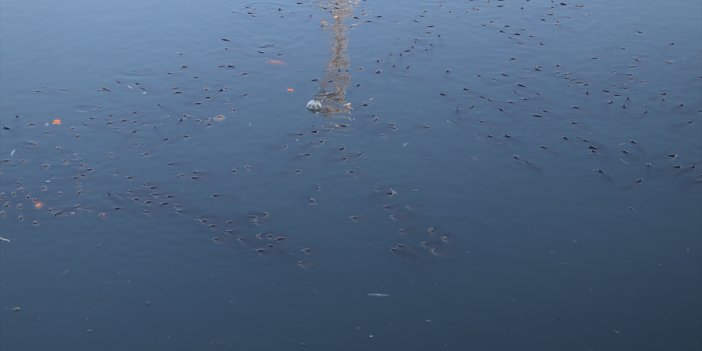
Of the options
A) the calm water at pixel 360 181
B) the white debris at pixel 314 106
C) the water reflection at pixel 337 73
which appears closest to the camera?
the calm water at pixel 360 181

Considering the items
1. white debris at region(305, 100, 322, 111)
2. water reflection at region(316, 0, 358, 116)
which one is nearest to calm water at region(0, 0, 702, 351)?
water reflection at region(316, 0, 358, 116)

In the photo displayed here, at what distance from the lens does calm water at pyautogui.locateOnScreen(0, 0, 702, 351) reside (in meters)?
11.1

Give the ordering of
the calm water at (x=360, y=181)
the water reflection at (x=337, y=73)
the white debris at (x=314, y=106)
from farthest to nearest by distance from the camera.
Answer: the water reflection at (x=337, y=73), the white debris at (x=314, y=106), the calm water at (x=360, y=181)

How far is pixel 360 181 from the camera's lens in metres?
13.7

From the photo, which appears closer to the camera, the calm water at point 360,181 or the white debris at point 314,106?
the calm water at point 360,181

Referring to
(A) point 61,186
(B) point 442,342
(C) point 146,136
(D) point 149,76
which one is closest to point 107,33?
(D) point 149,76

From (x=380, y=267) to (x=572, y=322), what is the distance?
9.03 ft

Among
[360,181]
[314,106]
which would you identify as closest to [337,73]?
[314,106]

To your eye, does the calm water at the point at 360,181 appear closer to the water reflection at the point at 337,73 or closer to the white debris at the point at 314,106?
the water reflection at the point at 337,73

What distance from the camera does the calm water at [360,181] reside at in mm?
11078

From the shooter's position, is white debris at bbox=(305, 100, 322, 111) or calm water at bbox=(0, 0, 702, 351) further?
white debris at bbox=(305, 100, 322, 111)

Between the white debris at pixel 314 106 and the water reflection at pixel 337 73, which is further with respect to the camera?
the water reflection at pixel 337 73

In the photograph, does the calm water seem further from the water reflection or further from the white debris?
the white debris

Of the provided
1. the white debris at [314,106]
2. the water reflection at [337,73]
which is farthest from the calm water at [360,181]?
the white debris at [314,106]
